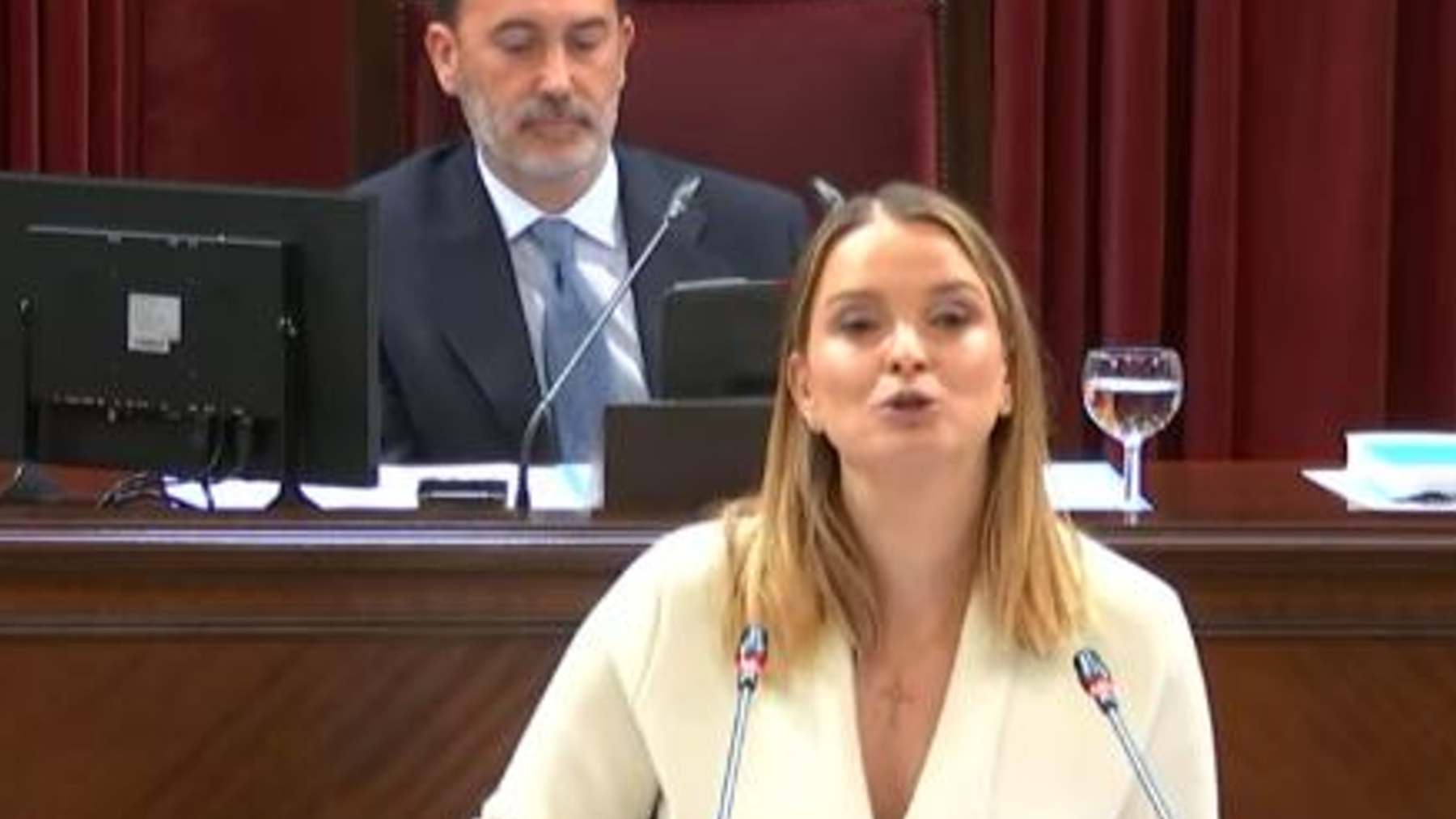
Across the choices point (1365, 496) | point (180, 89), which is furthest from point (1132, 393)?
point (180, 89)

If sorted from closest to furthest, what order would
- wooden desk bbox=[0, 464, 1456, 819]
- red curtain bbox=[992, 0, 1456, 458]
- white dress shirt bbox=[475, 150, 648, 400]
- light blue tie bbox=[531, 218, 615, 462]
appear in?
wooden desk bbox=[0, 464, 1456, 819] < light blue tie bbox=[531, 218, 615, 462] < white dress shirt bbox=[475, 150, 648, 400] < red curtain bbox=[992, 0, 1456, 458]

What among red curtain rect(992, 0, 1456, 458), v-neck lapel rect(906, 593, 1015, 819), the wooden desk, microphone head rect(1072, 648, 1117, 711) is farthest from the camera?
red curtain rect(992, 0, 1456, 458)

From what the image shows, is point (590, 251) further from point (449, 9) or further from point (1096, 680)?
Answer: point (1096, 680)

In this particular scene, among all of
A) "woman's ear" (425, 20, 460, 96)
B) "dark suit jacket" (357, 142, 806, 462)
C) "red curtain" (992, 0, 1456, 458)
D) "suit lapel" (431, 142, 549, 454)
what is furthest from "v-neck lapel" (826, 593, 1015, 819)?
"red curtain" (992, 0, 1456, 458)

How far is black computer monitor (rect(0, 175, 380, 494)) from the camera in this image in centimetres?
222

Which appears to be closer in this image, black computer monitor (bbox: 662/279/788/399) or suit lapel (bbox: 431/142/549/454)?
black computer monitor (bbox: 662/279/788/399)

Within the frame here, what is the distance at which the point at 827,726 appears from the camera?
68.3 inches

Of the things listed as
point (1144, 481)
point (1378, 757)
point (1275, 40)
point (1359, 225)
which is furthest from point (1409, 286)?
point (1378, 757)

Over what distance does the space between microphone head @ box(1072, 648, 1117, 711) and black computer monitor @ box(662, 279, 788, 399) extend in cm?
66

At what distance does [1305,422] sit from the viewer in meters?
3.85

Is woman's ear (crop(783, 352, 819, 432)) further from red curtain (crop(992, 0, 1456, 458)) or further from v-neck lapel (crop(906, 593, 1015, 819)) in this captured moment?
red curtain (crop(992, 0, 1456, 458))

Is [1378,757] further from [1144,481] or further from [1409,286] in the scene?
[1409,286]

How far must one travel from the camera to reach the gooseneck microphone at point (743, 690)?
5.38ft

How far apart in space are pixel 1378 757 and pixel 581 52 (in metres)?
1.23
